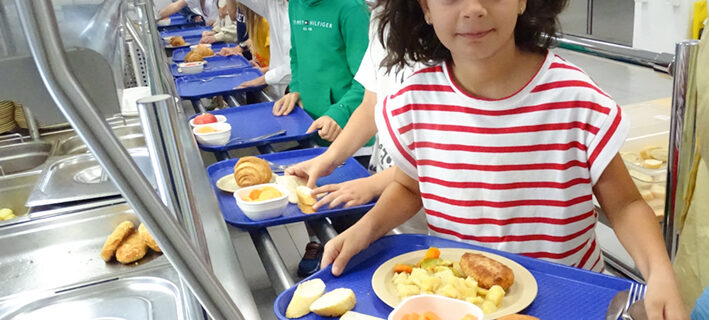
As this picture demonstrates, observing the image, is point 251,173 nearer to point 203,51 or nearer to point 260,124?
point 260,124

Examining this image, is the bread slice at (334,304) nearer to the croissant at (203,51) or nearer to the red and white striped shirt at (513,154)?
the red and white striped shirt at (513,154)

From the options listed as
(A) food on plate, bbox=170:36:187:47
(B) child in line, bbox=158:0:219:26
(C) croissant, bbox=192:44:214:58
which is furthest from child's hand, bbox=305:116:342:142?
(B) child in line, bbox=158:0:219:26

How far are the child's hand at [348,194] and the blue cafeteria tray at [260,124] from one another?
670 millimetres

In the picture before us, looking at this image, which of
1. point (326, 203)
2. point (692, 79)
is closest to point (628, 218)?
point (692, 79)

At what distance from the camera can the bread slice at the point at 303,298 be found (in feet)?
3.07

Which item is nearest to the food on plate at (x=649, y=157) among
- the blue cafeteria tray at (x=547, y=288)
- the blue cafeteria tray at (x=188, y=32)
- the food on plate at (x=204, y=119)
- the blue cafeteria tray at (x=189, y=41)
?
the blue cafeteria tray at (x=547, y=288)

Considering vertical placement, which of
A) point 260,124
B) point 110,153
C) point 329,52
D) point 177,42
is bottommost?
point 177,42

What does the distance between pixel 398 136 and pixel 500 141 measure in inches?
8.4

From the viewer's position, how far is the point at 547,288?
964 mm

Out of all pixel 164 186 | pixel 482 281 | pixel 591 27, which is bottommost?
pixel 591 27

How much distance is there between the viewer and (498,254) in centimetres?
106

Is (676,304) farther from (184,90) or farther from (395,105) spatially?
(184,90)

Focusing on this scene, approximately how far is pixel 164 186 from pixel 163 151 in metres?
0.03

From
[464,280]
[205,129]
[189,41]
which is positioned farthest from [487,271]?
[189,41]
